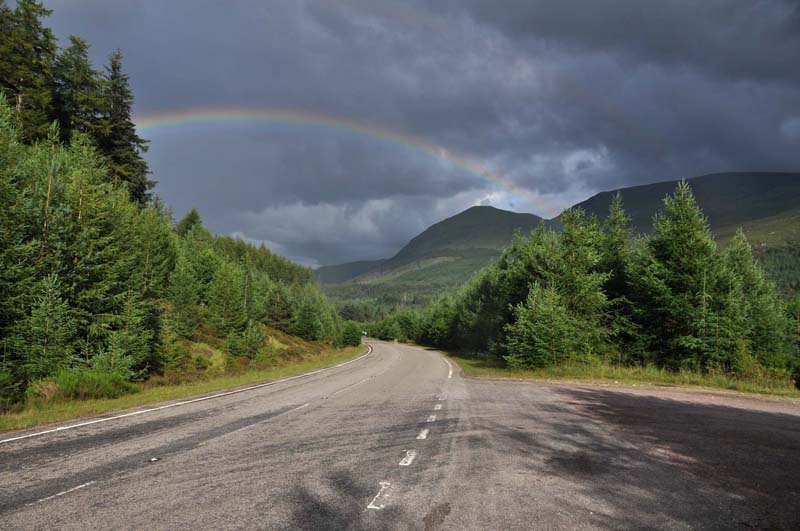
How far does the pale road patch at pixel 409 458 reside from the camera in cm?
635

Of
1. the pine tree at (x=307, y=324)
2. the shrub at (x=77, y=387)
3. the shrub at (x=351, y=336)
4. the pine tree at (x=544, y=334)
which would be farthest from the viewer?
the shrub at (x=351, y=336)

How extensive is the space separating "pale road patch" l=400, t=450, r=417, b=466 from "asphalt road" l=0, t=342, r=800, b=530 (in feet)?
0.11

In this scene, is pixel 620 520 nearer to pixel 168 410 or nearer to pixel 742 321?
pixel 168 410

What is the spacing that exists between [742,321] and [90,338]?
105 feet

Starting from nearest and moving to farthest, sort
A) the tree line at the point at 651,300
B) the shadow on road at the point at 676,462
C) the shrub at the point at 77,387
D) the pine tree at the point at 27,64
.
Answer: the shadow on road at the point at 676,462, the shrub at the point at 77,387, the tree line at the point at 651,300, the pine tree at the point at 27,64

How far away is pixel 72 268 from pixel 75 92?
33.2 meters

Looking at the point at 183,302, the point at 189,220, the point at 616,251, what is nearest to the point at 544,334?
the point at 616,251

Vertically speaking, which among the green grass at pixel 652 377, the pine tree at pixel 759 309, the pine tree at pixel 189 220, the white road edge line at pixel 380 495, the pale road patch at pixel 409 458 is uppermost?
the pine tree at pixel 189 220

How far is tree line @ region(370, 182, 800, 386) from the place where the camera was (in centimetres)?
2230

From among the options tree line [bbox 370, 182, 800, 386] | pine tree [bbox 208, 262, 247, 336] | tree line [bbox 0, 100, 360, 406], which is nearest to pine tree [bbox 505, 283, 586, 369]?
tree line [bbox 370, 182, 800, 386]

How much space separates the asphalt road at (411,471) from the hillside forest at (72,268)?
307 inches

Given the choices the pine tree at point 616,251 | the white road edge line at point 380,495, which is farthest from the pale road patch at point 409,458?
the pine tree at point 616,251

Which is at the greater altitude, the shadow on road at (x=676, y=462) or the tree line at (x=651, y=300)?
the tree line at (x=651, y=300)

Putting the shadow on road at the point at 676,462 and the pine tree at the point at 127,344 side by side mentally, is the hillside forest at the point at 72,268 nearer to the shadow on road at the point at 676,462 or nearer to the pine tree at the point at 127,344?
the pine tree at the point at 127,344
